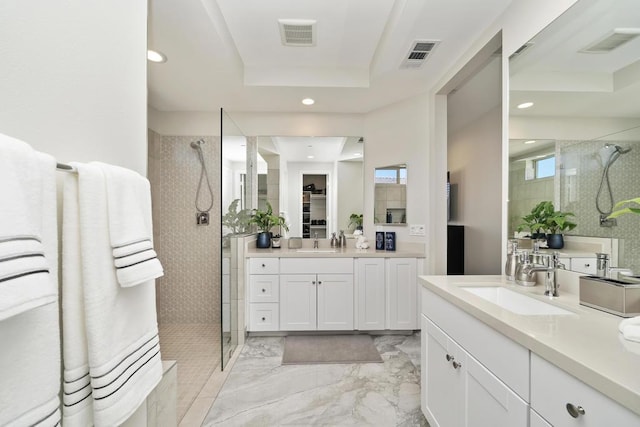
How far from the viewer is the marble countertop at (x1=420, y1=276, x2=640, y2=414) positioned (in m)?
0.64

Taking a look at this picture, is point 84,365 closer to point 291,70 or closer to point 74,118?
Answer: point 74,118

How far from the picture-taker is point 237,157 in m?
2.72

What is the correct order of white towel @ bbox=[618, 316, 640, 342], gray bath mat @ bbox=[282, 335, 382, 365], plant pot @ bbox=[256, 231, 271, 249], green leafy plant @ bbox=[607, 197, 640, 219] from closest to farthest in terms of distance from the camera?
1. white towel @ bbox=[618, 316, 640, 342]
2. green leafy plant @ bbox=[607, 197, 640, 219]
3. gray bath mat @ bbox=[282, 335, 382, 365]
4. plant pot @ bbox=[256, 231, 271, 249]

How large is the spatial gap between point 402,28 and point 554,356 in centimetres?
200

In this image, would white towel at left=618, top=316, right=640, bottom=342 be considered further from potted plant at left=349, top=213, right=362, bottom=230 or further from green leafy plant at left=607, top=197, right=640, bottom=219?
potted plant at left=349, top=213, right=362, bottom=230

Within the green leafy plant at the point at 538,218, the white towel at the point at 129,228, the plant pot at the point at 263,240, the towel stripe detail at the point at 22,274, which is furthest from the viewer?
the plant pot at the point at 263,240

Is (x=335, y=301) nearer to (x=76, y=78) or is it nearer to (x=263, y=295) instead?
(x=263, y=295)

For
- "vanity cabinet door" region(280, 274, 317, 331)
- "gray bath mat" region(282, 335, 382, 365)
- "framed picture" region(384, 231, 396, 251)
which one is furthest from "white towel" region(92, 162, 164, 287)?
"framed picture" region(384, 231, 396, 251)

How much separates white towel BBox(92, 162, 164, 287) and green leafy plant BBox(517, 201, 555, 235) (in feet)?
5.89

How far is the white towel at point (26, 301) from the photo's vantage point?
39 centimetres

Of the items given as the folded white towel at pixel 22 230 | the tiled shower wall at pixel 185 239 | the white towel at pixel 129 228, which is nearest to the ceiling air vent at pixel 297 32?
the tiled shower wall at pixel 185 239

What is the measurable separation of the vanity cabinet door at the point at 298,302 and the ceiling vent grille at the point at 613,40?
2.41 meters

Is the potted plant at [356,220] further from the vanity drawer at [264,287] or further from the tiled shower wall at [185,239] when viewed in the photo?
the tiled shower wall at [185,239]

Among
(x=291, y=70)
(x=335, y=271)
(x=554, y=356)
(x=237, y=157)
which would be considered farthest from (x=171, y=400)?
(x=291, y=70)
